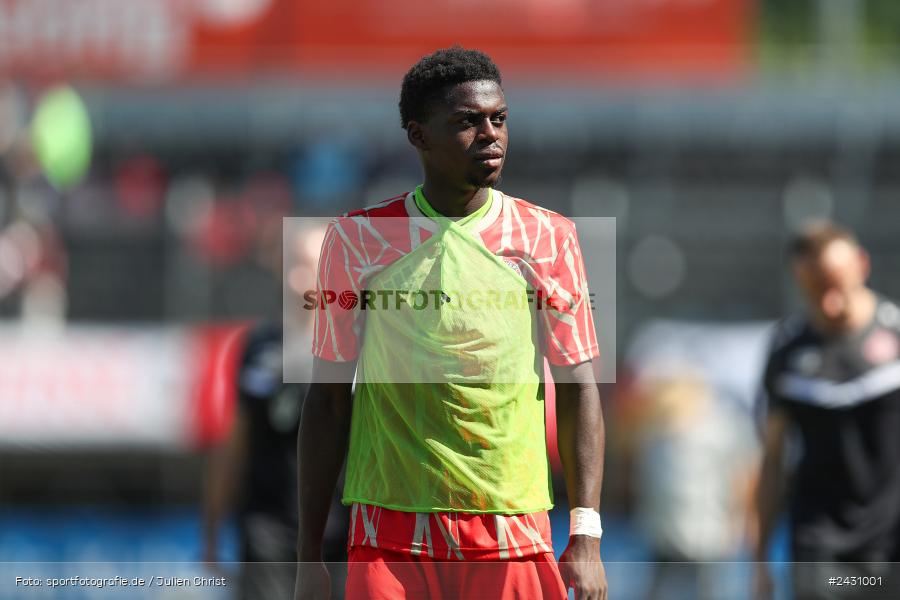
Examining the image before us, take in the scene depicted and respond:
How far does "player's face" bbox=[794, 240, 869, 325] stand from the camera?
19.9 ft

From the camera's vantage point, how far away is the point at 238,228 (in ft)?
47.4

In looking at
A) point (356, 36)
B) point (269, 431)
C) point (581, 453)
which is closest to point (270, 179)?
point (356, 36)

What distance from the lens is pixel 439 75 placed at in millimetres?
3580

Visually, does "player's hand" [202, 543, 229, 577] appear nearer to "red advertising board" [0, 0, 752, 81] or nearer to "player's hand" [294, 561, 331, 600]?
"player's hand" [294, 561, 331, 600]

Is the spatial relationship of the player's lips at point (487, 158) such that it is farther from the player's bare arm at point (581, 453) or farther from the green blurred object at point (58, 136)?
the green blurred object at point (58, 136)

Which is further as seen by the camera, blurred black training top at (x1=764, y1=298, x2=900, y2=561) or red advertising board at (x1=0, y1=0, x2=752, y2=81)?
red advertising board at (x1=0, y1=0, x2=752, y2=81)

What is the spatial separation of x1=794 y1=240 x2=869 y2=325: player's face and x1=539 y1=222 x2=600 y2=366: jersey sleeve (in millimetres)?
2718

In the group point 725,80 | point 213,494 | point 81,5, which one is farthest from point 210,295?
point 213,494

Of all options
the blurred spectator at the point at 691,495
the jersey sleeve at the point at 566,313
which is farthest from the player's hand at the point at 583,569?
the blurred spectator at the point at 691,495

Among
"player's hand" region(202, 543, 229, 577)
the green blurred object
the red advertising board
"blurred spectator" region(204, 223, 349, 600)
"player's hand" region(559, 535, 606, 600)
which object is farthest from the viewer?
the red advertising board

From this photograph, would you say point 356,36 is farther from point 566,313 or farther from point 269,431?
point 566,313

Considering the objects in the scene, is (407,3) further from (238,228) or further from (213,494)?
(213,494)

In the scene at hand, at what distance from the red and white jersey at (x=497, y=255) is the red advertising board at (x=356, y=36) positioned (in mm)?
12762

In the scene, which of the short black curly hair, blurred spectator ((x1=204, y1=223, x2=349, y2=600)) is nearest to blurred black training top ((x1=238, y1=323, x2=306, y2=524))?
blurred spectator ((x1=204, y1=223, x2=349, y2=600))
